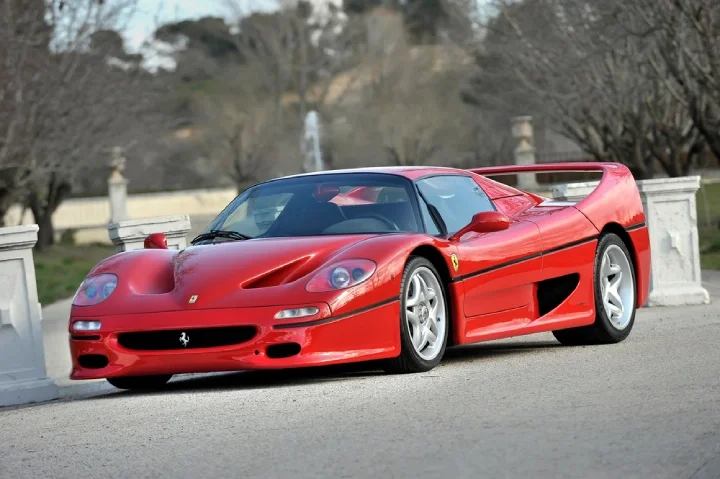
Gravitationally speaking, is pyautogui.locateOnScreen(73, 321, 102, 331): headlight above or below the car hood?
below

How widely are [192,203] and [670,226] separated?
159ft

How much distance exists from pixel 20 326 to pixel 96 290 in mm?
1342

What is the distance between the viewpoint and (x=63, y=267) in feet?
122

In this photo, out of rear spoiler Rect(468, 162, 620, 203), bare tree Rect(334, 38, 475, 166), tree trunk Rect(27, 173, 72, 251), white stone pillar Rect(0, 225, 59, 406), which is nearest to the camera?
white stone pillar Rect(0, 225, 59, 406)

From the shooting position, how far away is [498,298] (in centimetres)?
834

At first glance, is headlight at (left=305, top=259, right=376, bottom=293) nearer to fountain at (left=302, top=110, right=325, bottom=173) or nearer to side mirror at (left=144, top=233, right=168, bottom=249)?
side mirror at (left=144, top=233, right=168, bottom=249)

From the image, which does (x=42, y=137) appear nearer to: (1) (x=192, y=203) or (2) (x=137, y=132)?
(2) (x=137, y=132)

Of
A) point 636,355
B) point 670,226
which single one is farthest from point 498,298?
point 670,226

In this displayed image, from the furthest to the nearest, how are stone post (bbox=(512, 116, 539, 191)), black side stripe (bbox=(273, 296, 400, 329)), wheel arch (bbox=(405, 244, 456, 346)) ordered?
1. stone post (bbox=(512, 116, 539, 191))
2. wheel arch (bbox=(405, 244, 456, 346))
3. black side stripe (bbox=(273, 296, 400, 329))

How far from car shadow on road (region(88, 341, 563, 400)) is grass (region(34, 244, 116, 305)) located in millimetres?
16995

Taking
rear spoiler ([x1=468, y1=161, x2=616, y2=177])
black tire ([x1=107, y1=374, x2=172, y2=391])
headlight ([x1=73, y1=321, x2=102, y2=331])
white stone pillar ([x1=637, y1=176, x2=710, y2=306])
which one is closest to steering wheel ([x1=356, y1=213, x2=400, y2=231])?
black tire ([x1=107, y1=374, x2=172, y2=391])

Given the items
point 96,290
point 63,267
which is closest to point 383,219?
point 96,290

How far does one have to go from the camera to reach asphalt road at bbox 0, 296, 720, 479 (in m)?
4.90

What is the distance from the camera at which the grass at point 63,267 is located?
27977mm
